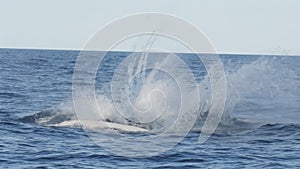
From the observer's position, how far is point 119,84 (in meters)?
49.7

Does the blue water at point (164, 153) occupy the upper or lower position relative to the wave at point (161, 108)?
lower

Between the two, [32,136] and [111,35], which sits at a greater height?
[111,35]

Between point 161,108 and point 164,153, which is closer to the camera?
point 164,153

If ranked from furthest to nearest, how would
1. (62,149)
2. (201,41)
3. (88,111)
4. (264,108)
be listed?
1. (264,108)
2. (88,111)
3. (201,41)
4. (62,149)

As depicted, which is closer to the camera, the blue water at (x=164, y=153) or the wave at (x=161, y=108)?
the blue water at (x=164, y=153)

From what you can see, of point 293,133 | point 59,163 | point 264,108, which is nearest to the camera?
point 59,163

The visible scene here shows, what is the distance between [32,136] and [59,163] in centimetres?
478

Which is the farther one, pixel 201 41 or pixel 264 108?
pixel 264 108

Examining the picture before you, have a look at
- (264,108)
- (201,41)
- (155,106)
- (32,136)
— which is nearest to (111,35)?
(201,41)

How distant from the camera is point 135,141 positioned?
71.7 ft

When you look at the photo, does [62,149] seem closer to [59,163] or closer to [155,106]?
[59,163]

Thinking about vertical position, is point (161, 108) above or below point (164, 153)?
above

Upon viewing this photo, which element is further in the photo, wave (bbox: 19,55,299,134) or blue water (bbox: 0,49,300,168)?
wave (bbox: 19,55,299,134)

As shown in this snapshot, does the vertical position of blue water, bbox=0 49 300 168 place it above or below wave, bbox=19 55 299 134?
below
